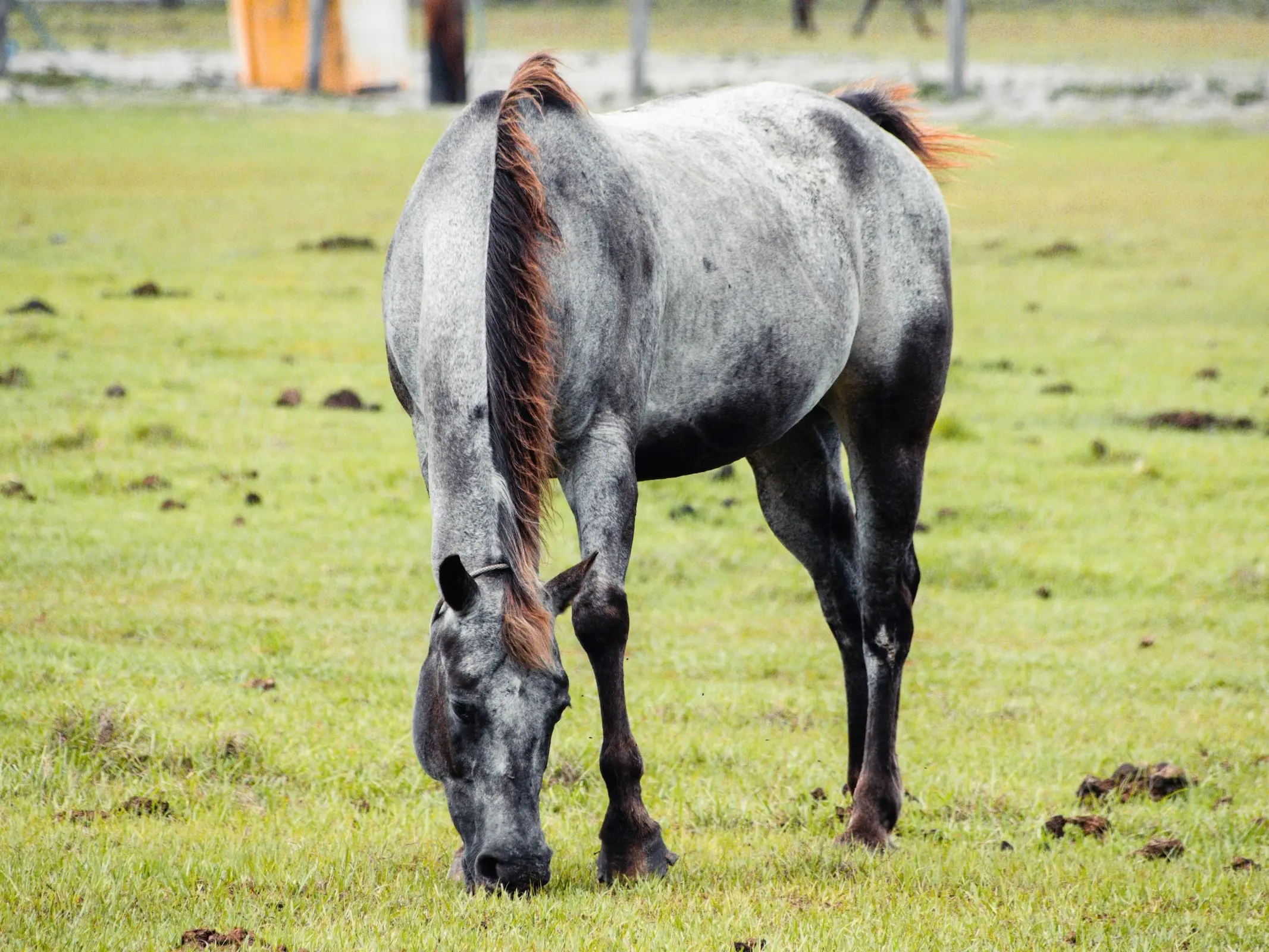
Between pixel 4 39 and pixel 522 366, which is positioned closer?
pixel 522 366

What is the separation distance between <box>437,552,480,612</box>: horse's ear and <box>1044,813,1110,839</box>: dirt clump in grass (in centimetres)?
233

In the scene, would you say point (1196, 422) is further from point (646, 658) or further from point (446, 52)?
point (446, 52)

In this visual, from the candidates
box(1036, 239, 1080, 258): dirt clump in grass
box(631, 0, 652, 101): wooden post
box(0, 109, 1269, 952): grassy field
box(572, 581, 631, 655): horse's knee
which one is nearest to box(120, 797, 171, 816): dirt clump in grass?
box(0, 109, 1269, 952): grassy field

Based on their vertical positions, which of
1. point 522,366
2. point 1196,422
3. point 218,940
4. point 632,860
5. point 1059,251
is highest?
point 522,366

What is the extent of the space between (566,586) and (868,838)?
1651 millimetres

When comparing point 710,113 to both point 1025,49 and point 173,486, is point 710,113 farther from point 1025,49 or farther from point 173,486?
point 1025,49

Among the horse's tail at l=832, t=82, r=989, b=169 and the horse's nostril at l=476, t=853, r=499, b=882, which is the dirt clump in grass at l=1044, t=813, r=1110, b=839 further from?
the horse's tail at l=832, t=82, r=989, b=169

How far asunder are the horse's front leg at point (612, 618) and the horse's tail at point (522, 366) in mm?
139

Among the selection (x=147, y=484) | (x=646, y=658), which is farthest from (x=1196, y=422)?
(x=147, y=484)

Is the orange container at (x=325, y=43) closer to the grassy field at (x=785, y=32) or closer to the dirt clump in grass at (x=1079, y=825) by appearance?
the grassy field at (x=785, y=32)

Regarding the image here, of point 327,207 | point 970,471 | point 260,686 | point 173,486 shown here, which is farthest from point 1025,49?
point 260,686

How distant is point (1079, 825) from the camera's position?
490 centimetres

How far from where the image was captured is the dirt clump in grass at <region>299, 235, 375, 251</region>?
1652 cm

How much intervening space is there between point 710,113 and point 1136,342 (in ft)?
30.6
